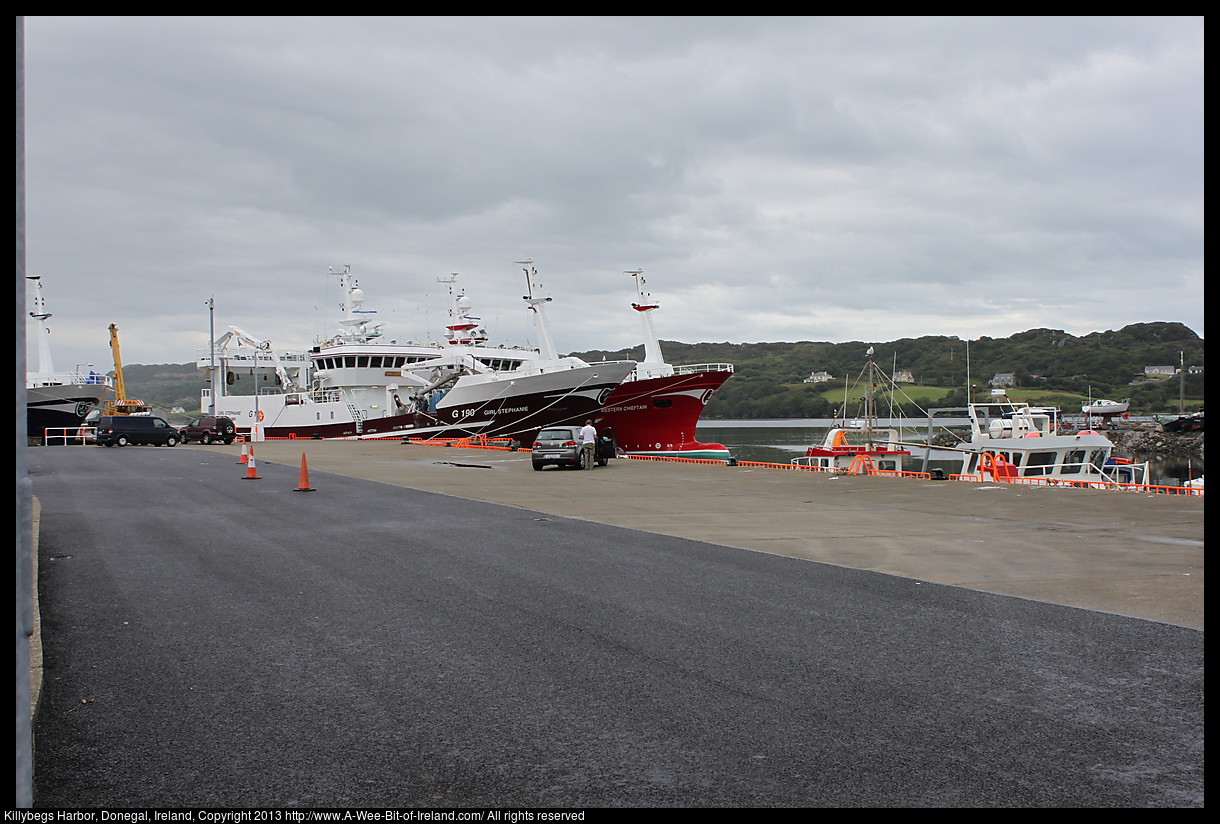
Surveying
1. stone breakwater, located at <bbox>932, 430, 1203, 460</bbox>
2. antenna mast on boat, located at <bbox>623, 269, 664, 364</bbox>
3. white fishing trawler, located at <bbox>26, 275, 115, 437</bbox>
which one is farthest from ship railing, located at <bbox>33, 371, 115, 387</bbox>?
stone breakwater, located at <bbox>932, 430, 1203, 460</bbox>

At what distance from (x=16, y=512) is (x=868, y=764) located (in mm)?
3550

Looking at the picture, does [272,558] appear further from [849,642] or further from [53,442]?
[53,442]

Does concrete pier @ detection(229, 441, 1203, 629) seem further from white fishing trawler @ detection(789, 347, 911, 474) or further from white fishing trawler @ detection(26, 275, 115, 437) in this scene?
white fishing trawler @ detection(26, 275, 115, 437)

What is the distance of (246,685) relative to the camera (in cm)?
520

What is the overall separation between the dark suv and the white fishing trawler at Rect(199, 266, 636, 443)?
7900 mm

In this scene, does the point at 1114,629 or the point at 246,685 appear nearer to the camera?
the point at 246,685

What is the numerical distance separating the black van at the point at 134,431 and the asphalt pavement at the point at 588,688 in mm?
38230

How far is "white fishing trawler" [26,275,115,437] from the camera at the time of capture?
57406 mm

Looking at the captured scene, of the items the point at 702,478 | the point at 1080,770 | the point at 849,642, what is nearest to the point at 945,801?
the point at 1080,770

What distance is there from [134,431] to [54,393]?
19.5m

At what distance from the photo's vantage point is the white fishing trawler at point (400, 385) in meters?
44.4

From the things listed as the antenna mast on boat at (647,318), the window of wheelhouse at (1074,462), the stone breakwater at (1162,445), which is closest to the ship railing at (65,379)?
the antenna mast on boat at (647,318)

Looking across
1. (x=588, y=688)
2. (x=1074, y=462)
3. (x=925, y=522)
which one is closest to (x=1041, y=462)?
(x=1074, y=462)

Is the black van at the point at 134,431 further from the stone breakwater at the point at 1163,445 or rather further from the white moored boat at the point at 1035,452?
the stone breakwater at the point at 1163,445
